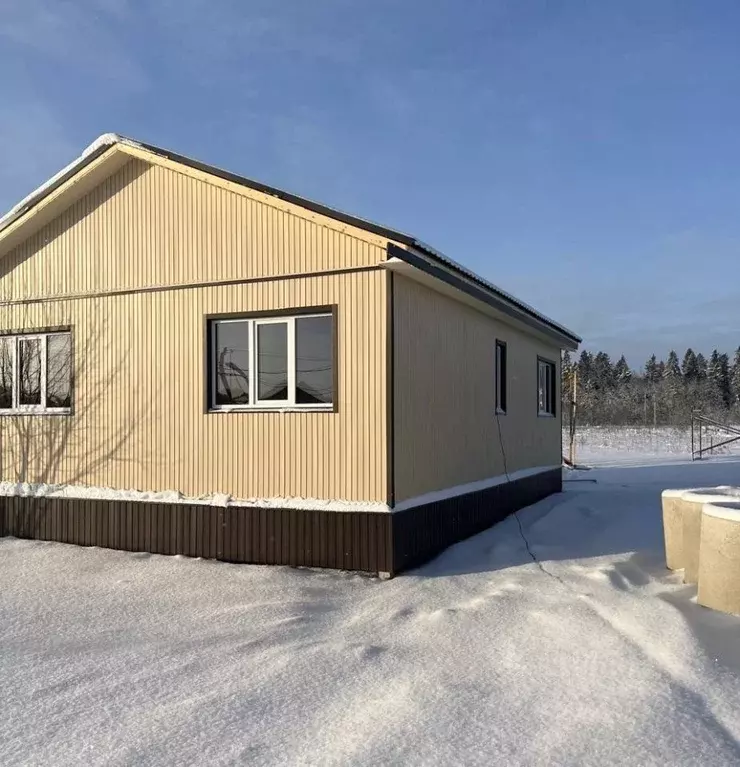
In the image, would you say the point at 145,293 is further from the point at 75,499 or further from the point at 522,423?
the point at 522,423

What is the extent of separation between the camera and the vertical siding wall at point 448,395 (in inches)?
311

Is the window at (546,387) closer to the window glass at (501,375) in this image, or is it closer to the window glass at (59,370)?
the window glass at (501,375)

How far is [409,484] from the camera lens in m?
7.96

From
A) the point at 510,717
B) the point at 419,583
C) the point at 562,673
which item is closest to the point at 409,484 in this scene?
the point at 419,583

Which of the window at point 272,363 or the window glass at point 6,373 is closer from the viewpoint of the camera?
the window at point 272,363

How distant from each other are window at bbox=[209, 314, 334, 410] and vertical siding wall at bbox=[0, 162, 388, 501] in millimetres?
166

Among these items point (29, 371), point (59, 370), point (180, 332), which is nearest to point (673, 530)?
point (180, 332)

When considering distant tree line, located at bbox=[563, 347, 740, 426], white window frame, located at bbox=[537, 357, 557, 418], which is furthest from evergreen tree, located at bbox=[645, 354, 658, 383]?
white window frame, located at bbox=[537, 357, 557, 418]

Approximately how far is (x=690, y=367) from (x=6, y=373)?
10636 cm

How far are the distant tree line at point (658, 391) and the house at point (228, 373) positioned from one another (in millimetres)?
41018

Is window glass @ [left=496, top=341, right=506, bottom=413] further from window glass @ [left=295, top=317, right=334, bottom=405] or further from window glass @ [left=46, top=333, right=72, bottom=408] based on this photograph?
window glass @ [left=46, top=333, right=72, bottom=408]

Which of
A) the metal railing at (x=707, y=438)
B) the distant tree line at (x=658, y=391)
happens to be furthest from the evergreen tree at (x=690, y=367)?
the metal railing at (x=707, y=438)

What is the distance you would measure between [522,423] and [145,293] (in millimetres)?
6972

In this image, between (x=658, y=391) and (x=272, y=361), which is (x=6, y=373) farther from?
(x=658, y=391)
